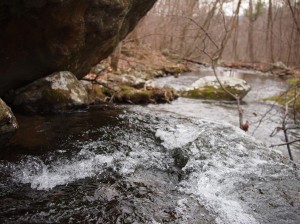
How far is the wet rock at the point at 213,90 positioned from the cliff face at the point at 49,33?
3837 millimetres

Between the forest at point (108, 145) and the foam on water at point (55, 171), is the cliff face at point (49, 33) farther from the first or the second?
the foam on water at point (55, 171)

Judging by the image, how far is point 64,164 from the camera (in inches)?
146

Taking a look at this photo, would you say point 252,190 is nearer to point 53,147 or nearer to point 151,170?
point 151,170

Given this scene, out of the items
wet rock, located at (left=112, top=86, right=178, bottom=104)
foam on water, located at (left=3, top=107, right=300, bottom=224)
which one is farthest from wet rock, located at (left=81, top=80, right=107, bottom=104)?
foam on water, located at (left=3, top=107, right=300, bottom=224)

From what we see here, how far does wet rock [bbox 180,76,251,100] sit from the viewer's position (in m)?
9.47

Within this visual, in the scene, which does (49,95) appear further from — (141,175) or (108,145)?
(141,175)

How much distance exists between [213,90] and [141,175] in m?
6.53

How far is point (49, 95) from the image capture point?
5887 millimetres

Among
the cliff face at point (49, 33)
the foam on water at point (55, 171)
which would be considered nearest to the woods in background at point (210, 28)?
the cliff face at point (49, 33)

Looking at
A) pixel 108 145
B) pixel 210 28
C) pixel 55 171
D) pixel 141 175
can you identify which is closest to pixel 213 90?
pixel 108 145

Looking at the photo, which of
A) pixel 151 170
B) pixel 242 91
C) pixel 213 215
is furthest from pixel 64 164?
pixel 242 91

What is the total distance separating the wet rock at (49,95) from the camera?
5781 mm

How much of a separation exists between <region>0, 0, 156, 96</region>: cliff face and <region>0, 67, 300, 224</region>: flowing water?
105 cm

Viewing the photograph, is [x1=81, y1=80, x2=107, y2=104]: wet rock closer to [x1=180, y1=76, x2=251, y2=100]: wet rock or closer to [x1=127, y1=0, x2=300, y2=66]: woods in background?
[x1=180, y1=76, x2=251, y2=100]: wet rock
